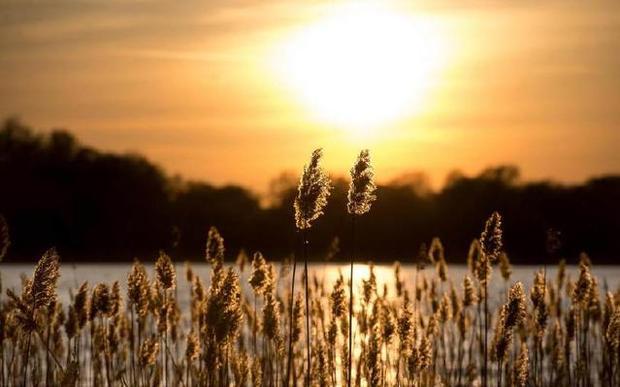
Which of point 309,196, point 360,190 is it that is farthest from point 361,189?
point 309,196

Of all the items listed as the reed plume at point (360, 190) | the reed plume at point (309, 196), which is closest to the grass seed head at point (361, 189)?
the reed plume at point (360, 190)

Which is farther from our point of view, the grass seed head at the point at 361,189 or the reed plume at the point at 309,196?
the grass seed head at the point at 361,189

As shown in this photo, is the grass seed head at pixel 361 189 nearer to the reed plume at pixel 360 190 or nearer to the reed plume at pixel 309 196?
the reed plume at pixel 360 190

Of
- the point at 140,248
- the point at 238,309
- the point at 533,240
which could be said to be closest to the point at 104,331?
the point at 238,309

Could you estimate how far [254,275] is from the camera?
6582 millimetres

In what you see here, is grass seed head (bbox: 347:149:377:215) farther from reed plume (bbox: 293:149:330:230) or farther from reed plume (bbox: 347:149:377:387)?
reed plume (bbox: 293:149:330:230)

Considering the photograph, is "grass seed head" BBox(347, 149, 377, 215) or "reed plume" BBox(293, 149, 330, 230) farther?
"grass seed head" BBox(347, 149, 377, 215)

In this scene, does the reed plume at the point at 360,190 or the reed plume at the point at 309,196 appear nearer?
the reed plume at the point at 309,196

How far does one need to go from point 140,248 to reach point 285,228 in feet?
52.2

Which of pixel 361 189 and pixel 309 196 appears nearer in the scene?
pixel 309 196

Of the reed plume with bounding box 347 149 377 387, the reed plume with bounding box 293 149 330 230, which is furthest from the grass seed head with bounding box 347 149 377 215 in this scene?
the reed plume with bounding box 293 149 330 230

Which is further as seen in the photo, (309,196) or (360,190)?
(360,190)

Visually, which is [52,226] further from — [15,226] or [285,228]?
[285,228]

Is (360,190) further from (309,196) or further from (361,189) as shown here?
(309,196)
